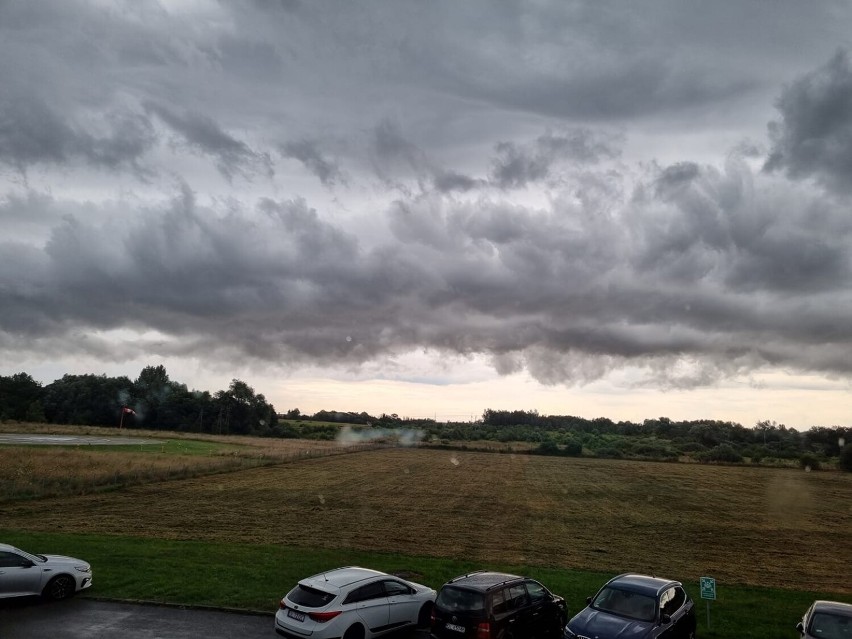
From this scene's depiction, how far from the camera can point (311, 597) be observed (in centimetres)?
1348

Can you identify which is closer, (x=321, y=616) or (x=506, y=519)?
(x=321, y=616)

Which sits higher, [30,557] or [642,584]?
[642,584]

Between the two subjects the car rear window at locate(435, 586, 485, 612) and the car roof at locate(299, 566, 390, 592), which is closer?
the car rear window at locate(435, 586, 485, 612)

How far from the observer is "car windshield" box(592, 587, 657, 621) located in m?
13.5

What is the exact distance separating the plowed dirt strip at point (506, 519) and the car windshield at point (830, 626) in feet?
35.8

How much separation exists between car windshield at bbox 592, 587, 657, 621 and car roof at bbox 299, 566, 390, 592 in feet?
16.9

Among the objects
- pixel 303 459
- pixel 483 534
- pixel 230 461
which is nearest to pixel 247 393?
pixel 303 459

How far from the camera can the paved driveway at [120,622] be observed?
14156 mm

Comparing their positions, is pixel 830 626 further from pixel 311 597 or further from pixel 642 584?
pixel 311 597

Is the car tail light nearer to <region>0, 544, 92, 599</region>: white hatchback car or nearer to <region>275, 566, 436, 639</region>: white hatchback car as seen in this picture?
<region>275, 566, 436, 639</region>: white hatchback car

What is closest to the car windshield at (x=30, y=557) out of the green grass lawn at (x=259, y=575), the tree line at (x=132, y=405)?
the green grass lawn at (x=259, y=575)

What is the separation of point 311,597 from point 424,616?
3.31 meters

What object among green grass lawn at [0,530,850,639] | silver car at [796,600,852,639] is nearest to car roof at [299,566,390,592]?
green grass lawn at [0,530,850,639]

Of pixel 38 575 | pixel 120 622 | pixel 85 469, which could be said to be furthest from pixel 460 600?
pixel 85 469
